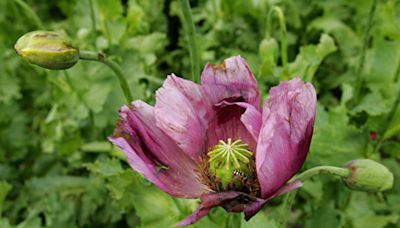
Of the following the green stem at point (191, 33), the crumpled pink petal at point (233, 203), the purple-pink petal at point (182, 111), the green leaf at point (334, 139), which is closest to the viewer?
the crumpled pink petal at point (233, 203)

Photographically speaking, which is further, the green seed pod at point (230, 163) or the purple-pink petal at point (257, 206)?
the green seed pod at point (230, 163)

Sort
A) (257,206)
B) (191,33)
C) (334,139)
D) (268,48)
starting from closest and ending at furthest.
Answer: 1. (257,206)
2. (191,33)
3. (334,139)
4. (268,48)

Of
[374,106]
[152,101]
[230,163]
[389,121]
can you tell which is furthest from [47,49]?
[389,121]

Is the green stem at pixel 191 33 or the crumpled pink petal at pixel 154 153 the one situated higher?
the green stem at pixel 191 33

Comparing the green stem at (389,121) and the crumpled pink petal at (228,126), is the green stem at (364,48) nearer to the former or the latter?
the green stem at (389,121)

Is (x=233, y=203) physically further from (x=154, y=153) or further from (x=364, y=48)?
(x=364, y=48)

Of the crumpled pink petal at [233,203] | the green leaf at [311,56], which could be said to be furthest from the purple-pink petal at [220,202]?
the green leaf at [311,56]

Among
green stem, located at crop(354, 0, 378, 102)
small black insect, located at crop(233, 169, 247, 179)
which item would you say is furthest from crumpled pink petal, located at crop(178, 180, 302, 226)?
green stem, located at crop(354, 0, 378, 102)
